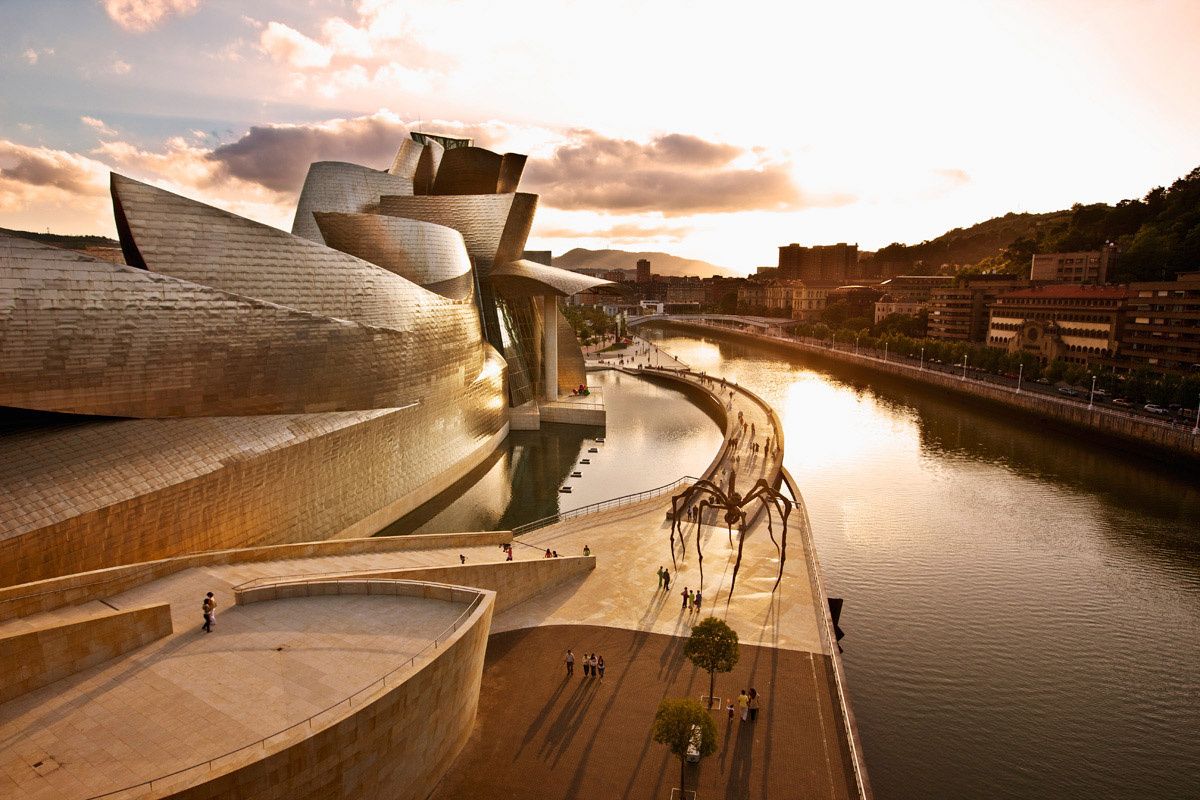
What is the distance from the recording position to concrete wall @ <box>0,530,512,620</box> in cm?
1224

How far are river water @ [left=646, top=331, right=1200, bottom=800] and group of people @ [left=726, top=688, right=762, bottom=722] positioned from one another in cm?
324

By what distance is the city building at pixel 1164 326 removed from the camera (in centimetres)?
4941

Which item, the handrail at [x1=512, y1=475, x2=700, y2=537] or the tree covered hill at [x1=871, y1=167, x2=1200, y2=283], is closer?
the handrail at [x1=512, y1=475, x2=700, y2=537]

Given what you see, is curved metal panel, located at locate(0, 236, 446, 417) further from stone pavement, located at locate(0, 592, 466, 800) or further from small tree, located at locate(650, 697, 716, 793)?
small tree, located at locate(650, 697, 716, 793)

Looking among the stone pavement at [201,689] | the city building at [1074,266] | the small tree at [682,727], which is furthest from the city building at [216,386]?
the city building at [1074,266]

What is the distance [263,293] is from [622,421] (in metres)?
30.9

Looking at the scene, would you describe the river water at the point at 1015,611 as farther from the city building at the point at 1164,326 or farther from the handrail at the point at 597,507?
the city building at the point at 1164,326

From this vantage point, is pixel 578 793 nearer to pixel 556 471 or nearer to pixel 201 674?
pixel 201 674

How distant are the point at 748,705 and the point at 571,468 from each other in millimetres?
23029

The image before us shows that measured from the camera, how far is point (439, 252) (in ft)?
107

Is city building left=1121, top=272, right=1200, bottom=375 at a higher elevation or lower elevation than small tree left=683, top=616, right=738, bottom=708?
higher

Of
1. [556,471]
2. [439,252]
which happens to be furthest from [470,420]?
[439,252]

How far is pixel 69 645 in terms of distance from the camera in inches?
422

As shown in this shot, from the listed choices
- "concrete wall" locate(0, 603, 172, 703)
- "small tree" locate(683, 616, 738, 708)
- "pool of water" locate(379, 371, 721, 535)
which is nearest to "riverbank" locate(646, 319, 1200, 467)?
"pool of water" locate(379, 371, 721, 535)
